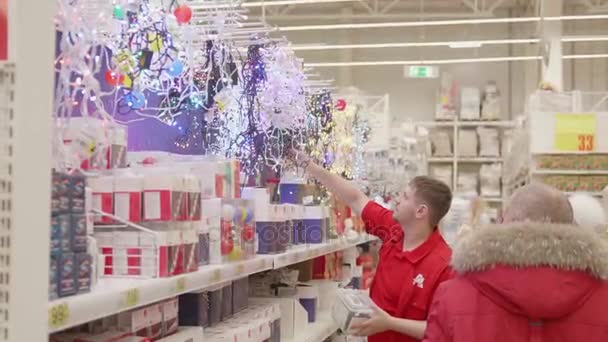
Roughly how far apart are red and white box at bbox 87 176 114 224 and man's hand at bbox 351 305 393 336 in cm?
132

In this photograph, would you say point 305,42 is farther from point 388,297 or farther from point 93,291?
point 93,291

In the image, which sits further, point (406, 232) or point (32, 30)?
point (406, 232)

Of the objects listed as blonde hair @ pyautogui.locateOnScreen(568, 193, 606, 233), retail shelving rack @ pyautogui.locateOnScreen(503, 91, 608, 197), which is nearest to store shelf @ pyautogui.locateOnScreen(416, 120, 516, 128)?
retail shelving rack @ pyautogui.locateOnScreen(503, 91, 608, 197)

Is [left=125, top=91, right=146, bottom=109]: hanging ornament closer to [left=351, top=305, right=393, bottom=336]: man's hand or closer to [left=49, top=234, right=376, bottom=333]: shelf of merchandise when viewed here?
[left=49, top=234, right=376, bottom=333]: shelf of merchandise

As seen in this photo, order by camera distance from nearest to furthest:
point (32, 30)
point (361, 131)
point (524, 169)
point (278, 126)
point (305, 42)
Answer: point (32, 30), point (278, 126), point (361, 131), point (524, 169), point (305, 42)

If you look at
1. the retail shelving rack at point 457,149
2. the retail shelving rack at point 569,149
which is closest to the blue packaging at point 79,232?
the retail shelving rack at point 569,149

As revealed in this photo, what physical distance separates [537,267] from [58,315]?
1.45 metres

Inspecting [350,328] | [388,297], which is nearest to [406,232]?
[388,297]

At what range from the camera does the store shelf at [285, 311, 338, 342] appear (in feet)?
11.2

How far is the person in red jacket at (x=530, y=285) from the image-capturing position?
2307mm

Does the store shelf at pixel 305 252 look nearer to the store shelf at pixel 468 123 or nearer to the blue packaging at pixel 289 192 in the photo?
the blue packaging at pixel 289 192

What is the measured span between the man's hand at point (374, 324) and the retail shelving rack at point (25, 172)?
175 centimetres

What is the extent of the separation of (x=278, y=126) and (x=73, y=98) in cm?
154

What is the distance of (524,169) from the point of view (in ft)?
29.4
